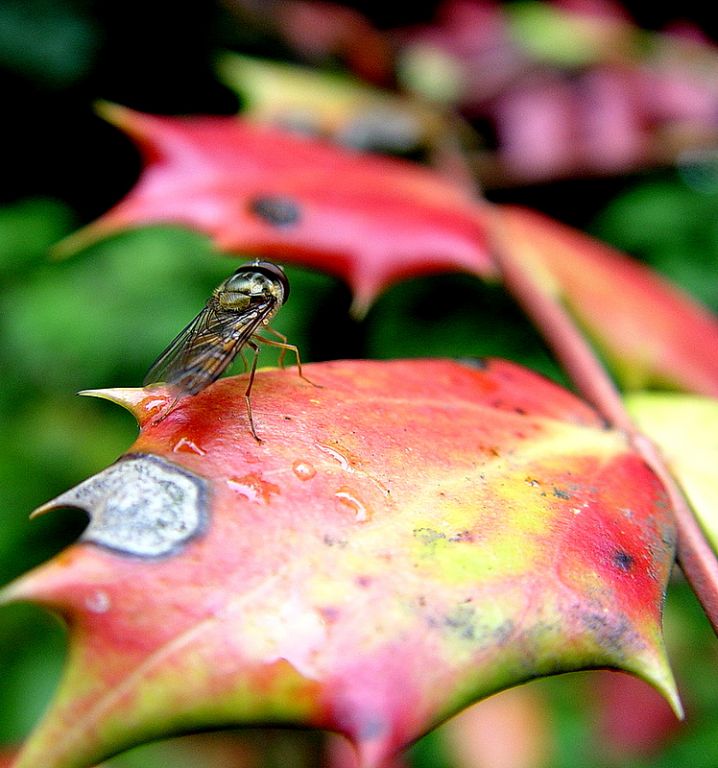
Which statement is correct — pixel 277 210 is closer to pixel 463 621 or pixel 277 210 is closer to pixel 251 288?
pixel 251 288

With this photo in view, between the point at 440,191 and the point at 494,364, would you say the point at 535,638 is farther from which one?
the point at 440,191

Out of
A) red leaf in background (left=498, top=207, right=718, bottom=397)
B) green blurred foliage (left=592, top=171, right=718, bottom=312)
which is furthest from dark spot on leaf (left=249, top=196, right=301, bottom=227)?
green blurred foliage (left=592, top=171, right=718, bottom=312)

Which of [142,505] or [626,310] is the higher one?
[142,505]

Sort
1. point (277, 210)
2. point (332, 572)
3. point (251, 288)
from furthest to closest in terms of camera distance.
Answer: point (277, 210)
point (251, 288)
point (332, 572)

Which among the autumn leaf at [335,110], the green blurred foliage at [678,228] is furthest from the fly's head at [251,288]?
the green blurred foliage at [678,228]

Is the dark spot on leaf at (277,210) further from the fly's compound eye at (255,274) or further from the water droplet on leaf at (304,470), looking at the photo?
the water droplet on leaf at (304,470)

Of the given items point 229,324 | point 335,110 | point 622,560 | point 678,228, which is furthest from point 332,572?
point 678,228

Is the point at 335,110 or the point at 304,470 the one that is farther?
the point at 335,110

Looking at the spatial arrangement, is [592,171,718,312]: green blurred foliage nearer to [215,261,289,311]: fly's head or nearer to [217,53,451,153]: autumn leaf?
[217,53,451,153]: autumn leaf
